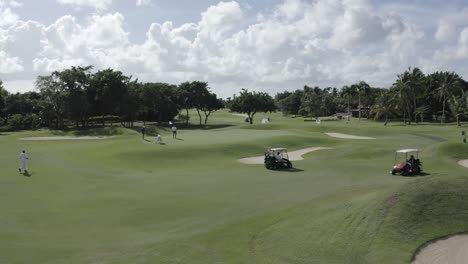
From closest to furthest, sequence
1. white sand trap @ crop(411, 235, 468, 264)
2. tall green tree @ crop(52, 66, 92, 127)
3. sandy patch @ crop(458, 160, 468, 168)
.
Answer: white sand trap @ crop(411, 235, 468, 264) < sandy patch @ crop(458, 160, 468, 168) < tall green tree @ crop(52, 66, 92, 127)

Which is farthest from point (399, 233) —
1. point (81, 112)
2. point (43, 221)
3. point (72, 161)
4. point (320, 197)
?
point (81, 112)

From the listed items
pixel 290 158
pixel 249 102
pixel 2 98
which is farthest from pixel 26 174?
pixel 249 102

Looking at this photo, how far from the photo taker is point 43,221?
19984 millimetres

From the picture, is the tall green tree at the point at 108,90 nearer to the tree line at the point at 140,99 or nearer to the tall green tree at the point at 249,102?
the tree line at the point at 140,99

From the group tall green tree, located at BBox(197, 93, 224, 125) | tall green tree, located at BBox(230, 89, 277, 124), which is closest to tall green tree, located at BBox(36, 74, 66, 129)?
tall green tree, located at BBox(197, 93, 224, 125)

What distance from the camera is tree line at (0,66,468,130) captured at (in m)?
94.4

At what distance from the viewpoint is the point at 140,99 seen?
105812 mm

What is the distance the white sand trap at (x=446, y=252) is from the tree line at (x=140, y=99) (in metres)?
86.4

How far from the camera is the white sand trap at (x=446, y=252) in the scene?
16.2 meters

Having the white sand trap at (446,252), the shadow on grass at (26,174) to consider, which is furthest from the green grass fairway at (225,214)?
the shadow on grass at (26,174)

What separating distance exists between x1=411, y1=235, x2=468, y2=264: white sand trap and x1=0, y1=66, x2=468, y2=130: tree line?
283ft

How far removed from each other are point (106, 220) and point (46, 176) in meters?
16.3

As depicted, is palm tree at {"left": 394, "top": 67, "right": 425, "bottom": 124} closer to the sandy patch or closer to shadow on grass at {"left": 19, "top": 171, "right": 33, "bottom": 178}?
the sandy patch

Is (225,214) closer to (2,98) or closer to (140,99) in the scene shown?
(140,99)
